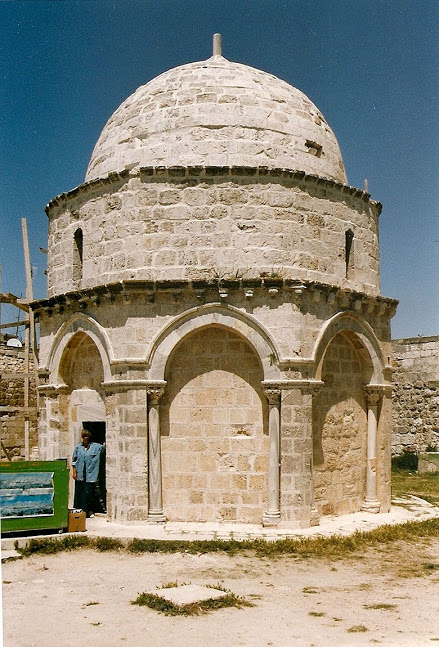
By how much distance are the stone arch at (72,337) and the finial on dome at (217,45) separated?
5.79 m

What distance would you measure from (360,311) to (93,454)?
16.5 feet

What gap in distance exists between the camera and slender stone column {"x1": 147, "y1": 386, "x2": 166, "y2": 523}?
1110 centimetres

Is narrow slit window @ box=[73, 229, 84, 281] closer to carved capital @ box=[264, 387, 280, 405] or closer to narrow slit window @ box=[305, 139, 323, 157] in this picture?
carved capital @ box=[264, 387, 280, 405]

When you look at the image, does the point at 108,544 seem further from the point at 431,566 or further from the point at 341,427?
the point at 341,427

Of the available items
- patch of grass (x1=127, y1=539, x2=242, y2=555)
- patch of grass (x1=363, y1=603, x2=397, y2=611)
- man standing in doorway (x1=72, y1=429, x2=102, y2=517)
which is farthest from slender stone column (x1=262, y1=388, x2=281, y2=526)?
patch of grass (x1=363, y1=603, x2=397, y2=611)

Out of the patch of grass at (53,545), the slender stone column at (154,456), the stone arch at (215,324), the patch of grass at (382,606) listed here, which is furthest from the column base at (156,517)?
the patch of grass at (382,606)

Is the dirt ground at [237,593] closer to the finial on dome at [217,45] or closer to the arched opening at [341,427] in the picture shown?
the arched opening at [341,427]

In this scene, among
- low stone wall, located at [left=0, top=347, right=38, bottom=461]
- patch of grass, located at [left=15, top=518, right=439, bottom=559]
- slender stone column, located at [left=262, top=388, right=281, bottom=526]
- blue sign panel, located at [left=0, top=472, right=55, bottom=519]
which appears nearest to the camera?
patch of grass, located at [left=15, top=518, right=439, bottom=559]

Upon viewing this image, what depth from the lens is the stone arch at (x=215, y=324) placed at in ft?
36.5

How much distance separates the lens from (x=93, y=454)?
11789 millimetres

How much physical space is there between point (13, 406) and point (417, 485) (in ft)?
36.2

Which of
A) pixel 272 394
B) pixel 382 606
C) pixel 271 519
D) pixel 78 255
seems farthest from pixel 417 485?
pixel 382 606

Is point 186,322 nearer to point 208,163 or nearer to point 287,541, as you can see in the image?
point 208,163

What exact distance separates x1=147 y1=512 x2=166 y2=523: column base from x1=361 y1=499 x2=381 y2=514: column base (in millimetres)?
3663
